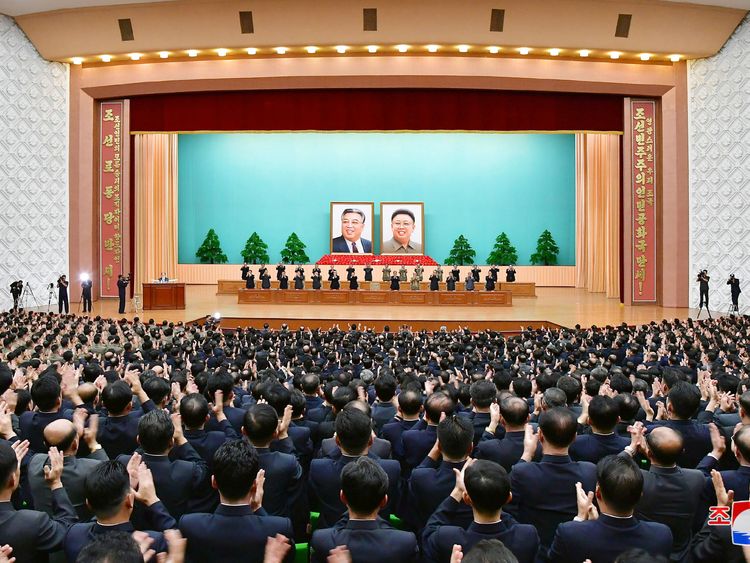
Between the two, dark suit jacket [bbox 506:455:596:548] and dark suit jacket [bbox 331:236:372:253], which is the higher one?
dark suit jacket [bbox 331:236:372:253]

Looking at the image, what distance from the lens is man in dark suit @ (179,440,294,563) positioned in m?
1.88

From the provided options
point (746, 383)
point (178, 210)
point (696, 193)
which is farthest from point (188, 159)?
point (746, 383)

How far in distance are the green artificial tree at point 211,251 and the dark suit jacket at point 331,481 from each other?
19.5 meters

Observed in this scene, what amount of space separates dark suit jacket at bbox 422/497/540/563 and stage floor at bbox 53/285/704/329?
989 centimetres

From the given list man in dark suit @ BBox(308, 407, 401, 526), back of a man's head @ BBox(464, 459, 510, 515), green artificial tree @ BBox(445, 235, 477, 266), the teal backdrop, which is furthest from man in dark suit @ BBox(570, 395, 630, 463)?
the teal backdrop

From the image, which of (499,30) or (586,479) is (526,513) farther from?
(499,30)

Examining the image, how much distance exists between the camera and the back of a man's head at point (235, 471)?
6.29ft

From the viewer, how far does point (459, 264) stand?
69.1 ft

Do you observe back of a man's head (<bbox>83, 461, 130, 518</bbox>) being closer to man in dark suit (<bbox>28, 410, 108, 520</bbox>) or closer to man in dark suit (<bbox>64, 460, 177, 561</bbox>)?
man in dark suit (<bbox>64, 460, 177, 561</bbox>)

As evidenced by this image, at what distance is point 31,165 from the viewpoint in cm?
1460

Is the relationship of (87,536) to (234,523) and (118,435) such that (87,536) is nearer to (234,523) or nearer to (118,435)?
(234,523)

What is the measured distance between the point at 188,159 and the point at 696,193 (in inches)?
629

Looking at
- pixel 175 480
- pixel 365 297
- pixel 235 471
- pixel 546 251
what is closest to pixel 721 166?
pixel 546 251

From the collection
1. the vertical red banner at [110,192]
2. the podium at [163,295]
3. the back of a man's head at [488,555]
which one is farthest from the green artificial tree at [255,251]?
the back of a man's head at [488,555]
